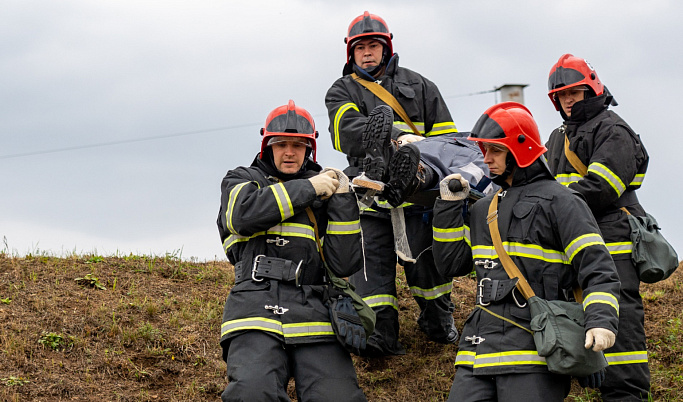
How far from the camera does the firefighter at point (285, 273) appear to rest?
4875 mm

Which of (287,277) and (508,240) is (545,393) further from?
(287,277)

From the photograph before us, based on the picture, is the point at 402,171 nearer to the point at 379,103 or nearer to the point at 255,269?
the point at 255,269

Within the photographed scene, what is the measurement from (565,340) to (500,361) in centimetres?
39

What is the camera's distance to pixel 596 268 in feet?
14.4

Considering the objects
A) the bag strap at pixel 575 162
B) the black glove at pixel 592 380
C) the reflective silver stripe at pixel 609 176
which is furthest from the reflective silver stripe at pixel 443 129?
the black glove at pixel 592 380

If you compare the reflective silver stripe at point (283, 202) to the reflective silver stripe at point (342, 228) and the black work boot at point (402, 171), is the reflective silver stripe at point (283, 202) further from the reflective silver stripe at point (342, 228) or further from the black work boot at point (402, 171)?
the black work boot at point (402, 171)

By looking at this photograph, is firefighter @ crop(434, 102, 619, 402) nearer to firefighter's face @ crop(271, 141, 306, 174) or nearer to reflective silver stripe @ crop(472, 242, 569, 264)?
reflective silver stripe @ crop(472, 242, 569, 264)

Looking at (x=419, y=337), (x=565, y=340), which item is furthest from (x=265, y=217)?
(x=419, y=337)

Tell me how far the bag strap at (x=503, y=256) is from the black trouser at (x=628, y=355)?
184 cm

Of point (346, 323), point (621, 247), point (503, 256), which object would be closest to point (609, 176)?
point (621, 247)

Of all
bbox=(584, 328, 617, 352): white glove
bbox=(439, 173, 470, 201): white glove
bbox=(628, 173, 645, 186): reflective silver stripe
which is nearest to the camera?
bbox=(584, 328, 617, 352): white glove

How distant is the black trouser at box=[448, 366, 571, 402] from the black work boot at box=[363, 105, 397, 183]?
4.53ft

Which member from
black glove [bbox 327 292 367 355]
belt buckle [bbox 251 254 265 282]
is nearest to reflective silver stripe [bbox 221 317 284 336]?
belt buckle [bbox 251 254 265 282]

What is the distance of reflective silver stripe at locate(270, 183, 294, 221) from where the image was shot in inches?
194
